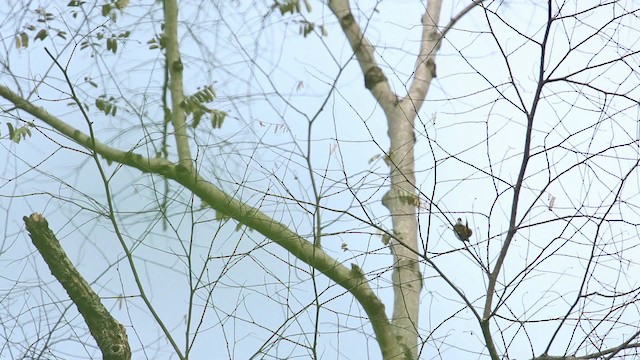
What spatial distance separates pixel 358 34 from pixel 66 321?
8.97 ft

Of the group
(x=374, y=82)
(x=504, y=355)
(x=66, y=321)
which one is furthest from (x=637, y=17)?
(x=374, y=82)

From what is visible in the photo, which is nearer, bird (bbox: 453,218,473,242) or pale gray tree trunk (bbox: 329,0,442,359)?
bird (bbox: 453,218,473,242)

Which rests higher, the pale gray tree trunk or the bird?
the pale gray tree trunk

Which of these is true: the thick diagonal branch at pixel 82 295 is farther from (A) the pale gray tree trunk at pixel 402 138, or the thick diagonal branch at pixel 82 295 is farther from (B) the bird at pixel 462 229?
(A) the pale gray tree trunk at pixel 402 138

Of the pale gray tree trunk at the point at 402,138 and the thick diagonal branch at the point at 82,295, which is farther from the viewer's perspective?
the pale gray tree trunk at the point at 402,138

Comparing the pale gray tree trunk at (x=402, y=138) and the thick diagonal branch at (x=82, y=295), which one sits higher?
the pale gray tree trunk at (x=402, y=138)

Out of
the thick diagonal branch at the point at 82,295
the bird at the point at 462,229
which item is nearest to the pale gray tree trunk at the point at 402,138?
the bird at the point at 462,229

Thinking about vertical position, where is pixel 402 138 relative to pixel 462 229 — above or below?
above

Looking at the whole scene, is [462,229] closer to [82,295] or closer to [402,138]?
[82,295]

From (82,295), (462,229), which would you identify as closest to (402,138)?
(462,229)

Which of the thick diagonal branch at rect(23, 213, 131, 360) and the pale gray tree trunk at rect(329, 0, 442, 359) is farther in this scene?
the pale gray tree trunk at rect(329, 0, 442, 359)

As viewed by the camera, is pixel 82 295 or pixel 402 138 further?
pixel 402 138

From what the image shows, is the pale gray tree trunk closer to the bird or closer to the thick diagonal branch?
the bird

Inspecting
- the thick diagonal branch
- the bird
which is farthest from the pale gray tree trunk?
the thick diagonal branch
